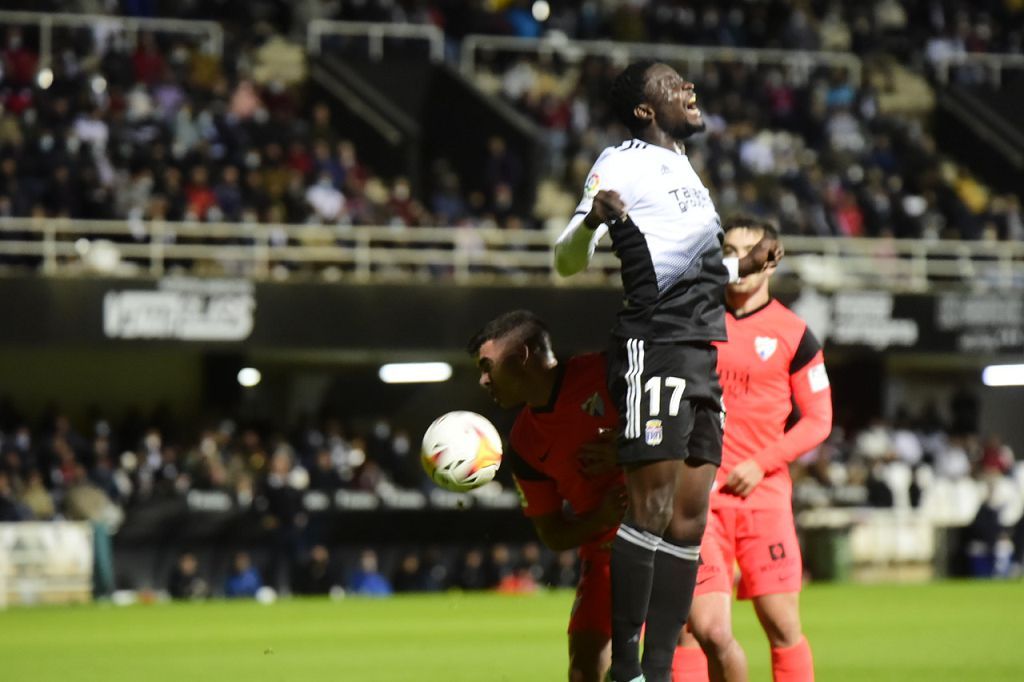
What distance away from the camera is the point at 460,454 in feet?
21.6

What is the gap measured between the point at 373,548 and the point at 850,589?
5.55 m

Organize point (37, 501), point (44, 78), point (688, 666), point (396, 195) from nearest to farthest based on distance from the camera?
point (688, 666), point (37, 501), point (44, 78), point (396, 195)

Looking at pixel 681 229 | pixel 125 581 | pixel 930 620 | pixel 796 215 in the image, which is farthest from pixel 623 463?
pixel 796 215

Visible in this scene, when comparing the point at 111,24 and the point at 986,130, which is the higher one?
the point at 111,24

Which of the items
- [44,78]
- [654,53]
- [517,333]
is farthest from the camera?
[654,53]

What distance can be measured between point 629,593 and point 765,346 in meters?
1.73

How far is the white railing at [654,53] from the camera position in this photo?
1152 inches

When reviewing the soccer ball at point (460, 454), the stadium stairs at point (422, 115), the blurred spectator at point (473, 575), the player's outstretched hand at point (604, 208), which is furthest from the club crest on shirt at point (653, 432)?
the stadium stairs at point (422, 115)

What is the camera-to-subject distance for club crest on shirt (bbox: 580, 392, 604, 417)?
21.0 feet

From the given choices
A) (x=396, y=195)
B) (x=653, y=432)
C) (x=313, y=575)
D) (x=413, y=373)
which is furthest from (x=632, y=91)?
(x=413, y=373)

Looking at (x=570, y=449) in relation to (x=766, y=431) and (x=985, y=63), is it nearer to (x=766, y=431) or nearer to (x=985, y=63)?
(x=766, y=431)

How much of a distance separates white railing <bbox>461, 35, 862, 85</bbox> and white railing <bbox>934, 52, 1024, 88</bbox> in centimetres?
185

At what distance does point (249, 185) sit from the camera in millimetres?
24359

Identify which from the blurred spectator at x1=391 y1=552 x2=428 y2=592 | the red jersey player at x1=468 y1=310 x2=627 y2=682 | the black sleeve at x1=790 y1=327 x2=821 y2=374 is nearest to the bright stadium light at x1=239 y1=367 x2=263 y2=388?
the blurred spectator at x1=391 y1=552 x2=428 y2=592
